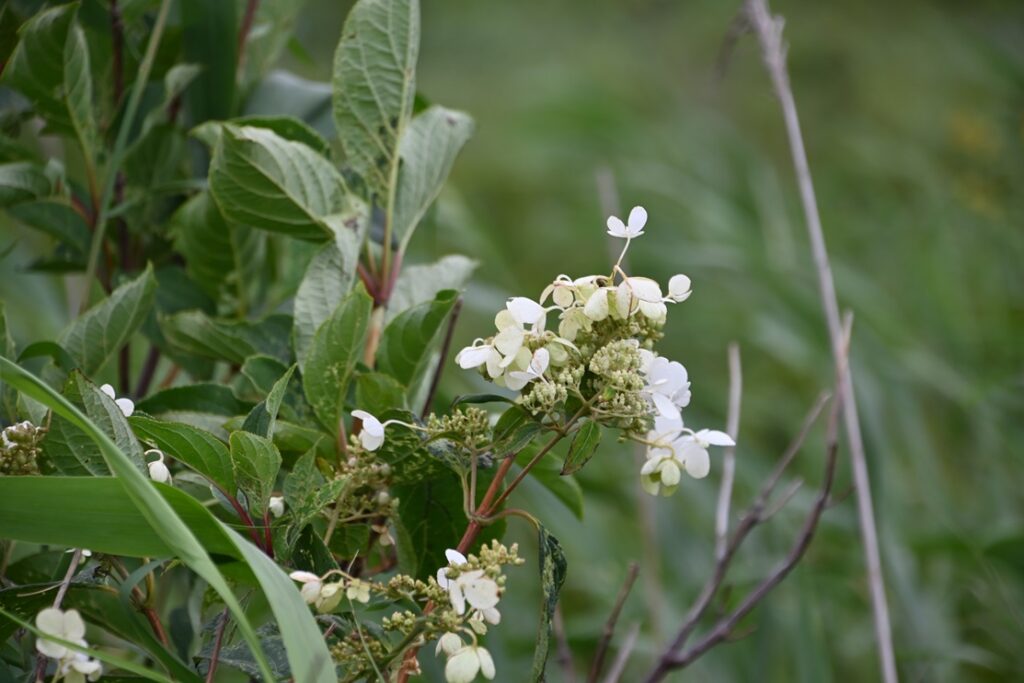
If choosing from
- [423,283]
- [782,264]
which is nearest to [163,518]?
[423,283]

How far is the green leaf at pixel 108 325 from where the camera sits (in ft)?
1.38

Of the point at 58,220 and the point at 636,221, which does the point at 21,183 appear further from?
the point at 636,221

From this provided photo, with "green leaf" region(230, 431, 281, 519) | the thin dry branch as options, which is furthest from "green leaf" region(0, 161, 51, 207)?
the thin dry branch

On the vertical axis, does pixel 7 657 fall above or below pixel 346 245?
below

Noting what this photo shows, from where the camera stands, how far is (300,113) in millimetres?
578

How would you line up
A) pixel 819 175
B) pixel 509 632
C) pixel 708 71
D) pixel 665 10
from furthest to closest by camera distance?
pixel 665 10, pixel 708 71, pixel 819 175, pixel 509 632

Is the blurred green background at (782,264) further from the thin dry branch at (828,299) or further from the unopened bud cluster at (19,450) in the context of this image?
the unopened bud cluster at (19,450)

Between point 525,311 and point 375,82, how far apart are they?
0.61ft

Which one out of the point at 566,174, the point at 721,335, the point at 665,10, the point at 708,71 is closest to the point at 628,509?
the point at 721,335

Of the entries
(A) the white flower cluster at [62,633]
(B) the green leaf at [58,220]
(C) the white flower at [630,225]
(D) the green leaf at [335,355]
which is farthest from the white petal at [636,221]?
(B) the green leaf at [58,220]

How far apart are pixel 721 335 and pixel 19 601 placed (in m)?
1.50

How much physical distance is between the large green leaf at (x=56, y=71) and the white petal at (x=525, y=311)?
0.27 metres

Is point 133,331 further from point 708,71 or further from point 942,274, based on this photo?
point 708,71

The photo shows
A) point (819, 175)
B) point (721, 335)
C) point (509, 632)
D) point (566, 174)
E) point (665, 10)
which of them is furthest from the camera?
point (665, 10)
